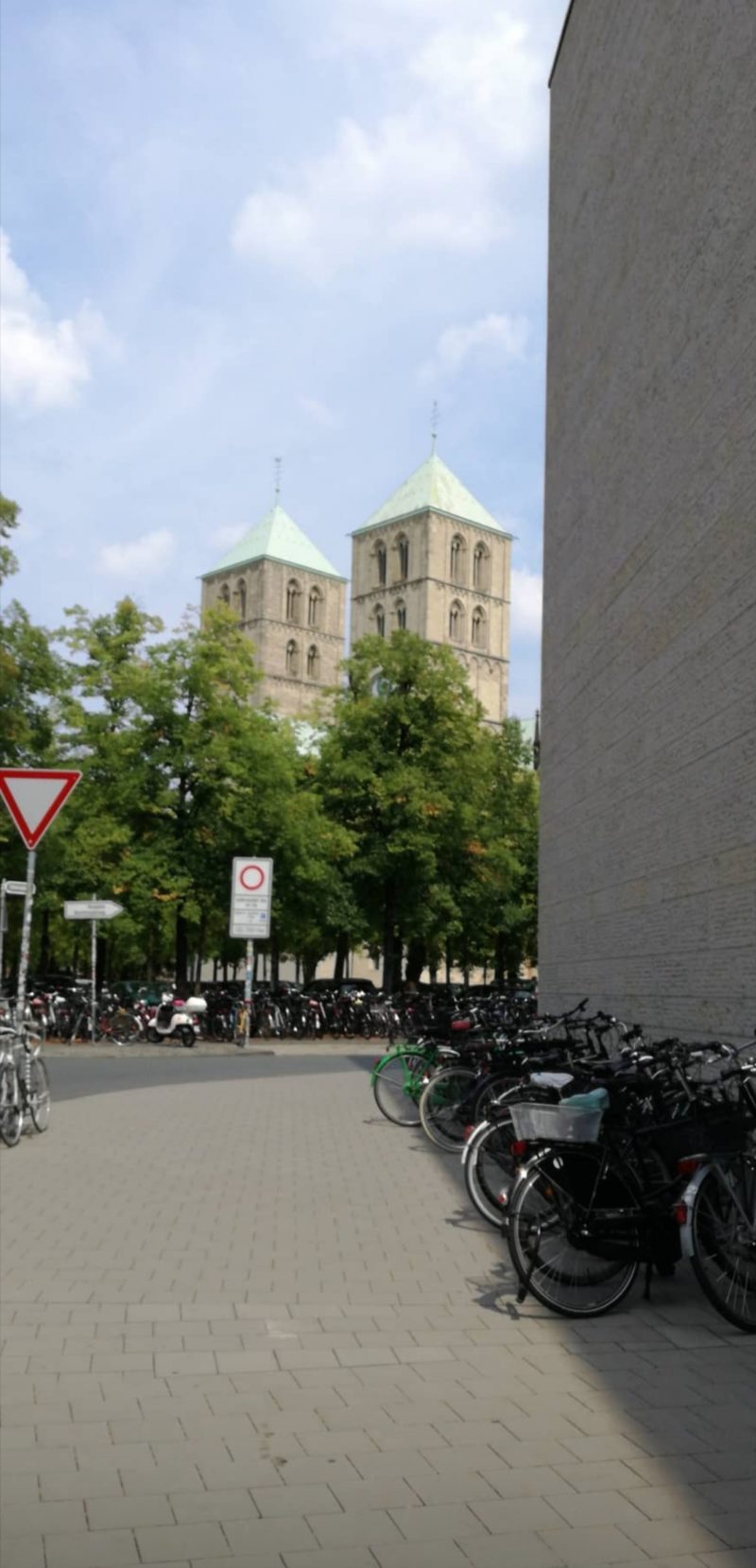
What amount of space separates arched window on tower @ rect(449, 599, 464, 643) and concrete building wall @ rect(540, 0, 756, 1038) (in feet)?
274

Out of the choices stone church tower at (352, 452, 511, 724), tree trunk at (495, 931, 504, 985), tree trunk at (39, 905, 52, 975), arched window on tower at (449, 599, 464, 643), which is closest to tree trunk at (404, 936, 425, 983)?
tree trunk at (495, 931, 504, 985)

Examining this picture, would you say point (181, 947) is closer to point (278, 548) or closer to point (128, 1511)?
point (128, 1511)

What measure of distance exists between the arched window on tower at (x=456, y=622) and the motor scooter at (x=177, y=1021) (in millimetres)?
77435

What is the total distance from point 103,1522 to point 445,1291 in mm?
3102

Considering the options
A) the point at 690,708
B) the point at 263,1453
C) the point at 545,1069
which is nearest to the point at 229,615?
the point at 690,708

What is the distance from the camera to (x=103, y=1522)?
3807 millimetres

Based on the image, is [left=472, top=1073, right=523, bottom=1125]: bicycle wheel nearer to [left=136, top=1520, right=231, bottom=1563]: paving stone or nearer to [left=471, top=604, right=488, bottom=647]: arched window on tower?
[left=136, top=1520, right=231, bottom=1563]: paving stone

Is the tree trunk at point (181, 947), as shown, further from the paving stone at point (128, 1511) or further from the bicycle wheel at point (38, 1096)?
the paving stone at point (128, 1511)

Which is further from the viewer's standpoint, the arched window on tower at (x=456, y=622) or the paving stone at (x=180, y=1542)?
the arched window on tower at (x=456, y=622)

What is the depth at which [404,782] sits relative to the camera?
124 ft

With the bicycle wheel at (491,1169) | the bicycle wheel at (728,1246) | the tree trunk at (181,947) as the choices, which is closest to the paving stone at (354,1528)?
the bicycle wheel at (728,1246)

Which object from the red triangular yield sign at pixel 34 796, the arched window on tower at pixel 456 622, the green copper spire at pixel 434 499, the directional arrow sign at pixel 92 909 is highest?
the green copper spire at pixel 434 499

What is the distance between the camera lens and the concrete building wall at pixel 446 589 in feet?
338

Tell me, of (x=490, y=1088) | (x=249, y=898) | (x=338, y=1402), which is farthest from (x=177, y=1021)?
(x=338, y=1402)
